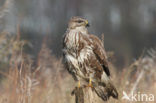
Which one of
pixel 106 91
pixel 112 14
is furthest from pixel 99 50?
pixel 112 14

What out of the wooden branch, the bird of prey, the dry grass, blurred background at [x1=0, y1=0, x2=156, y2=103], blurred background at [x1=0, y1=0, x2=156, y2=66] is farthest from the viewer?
blurred background at [x1=0, y1=0, x2=156, y2=66]

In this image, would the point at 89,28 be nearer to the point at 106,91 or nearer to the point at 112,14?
the point at 106,91

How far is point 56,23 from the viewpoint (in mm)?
21391

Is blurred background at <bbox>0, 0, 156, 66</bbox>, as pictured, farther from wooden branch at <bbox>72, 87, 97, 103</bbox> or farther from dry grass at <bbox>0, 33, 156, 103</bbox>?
wooden branch at <bbox>72, 87, 97, 103</bbox>

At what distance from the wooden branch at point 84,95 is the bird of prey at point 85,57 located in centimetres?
19

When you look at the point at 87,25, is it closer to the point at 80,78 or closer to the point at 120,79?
the point at 80,78

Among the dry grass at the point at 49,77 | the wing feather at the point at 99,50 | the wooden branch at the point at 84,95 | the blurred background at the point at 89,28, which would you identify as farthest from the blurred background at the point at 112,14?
the wooden branch at the point at 84,95

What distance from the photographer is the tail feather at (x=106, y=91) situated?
4113 mm

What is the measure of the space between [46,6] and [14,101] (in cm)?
1757

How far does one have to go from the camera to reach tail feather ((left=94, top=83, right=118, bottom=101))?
4.11m

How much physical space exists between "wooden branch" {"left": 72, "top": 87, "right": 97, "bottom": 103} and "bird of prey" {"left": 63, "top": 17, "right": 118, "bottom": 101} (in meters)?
0.19

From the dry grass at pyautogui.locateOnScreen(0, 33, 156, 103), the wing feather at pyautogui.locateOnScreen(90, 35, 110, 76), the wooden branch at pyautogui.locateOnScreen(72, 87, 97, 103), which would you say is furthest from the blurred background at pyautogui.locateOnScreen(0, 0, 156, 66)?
the wooden branch at pyautogui.locateOnScreen(72, 87, 97, 103)

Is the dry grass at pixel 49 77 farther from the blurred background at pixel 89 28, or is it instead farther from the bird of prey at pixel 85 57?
the bird of prey at pixel 85 57

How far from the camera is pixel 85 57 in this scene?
13.9 ft
